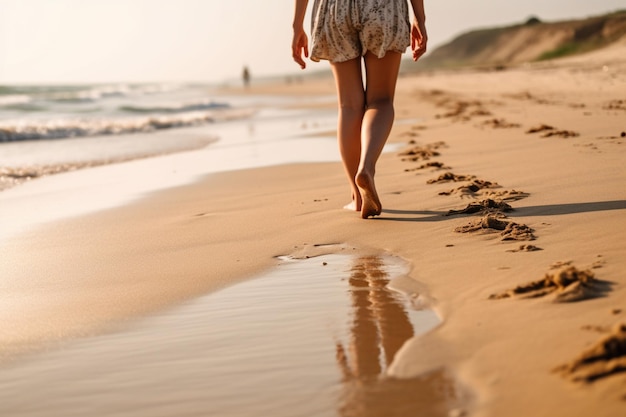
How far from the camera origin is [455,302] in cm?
231

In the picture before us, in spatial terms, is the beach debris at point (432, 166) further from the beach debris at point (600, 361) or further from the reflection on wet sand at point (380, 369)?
the beach debris at point (600, 361)

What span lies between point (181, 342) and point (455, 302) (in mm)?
814

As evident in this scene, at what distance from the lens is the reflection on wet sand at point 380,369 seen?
5.41 feet

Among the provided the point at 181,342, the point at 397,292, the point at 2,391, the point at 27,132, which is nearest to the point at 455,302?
the point at 397,292

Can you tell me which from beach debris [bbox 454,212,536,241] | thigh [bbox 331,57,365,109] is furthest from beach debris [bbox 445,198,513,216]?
thigh [bbox 331,57,365,109]

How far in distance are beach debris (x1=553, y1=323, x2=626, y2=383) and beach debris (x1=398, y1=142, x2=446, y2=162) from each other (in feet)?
12.6

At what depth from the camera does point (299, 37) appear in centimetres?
408

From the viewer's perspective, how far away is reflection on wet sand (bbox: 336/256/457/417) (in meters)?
1.65

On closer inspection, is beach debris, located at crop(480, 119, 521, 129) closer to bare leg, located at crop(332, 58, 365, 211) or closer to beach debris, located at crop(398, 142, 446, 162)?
beach debris, located at crop(398, 142, 446, 162)

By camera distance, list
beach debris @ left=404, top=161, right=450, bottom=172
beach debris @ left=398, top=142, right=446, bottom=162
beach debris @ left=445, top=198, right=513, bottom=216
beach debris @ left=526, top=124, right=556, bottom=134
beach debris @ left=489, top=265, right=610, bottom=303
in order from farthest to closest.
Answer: beach debris @ left=526, top=124, right=556, bottom=134 → beach debris @ left=398, top=142, right=446, bottom=162 → beach debris @ left=404, top=161, right=450, bottom=172 → beach debris @ left=445, top=198, right=513, bottom=216 → beach debris @ left=489, top=265, right=610, bottom=303

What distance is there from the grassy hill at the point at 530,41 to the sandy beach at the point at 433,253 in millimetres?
40679

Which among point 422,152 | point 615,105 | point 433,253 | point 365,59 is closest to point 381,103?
point 365,59

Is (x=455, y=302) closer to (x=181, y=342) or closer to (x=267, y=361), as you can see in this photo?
(x=267, y=361)

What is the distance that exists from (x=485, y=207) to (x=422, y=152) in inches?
90.3
